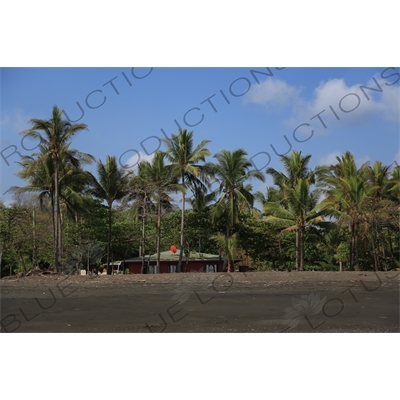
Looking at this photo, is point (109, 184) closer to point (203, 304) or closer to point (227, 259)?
point (227, 259)

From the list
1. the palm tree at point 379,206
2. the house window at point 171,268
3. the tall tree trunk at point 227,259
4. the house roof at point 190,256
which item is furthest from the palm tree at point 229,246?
the palm tree at point 379,206

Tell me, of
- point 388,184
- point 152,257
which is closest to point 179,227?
point 152,257

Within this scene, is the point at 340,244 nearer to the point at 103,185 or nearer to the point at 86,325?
the point at 103,185

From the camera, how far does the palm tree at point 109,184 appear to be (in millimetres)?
28188

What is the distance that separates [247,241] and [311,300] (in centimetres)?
1585

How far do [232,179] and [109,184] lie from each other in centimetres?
631

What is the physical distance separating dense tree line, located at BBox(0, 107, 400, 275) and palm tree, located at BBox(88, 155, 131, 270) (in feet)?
0.18

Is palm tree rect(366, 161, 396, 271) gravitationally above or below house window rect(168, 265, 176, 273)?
above

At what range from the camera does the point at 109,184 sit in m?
28.2

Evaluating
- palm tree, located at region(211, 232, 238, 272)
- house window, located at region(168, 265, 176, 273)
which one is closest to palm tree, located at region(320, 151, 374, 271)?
palm tree, located at region(211, 232, 238, 272)

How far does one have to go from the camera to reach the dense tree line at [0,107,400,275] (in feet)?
83.1

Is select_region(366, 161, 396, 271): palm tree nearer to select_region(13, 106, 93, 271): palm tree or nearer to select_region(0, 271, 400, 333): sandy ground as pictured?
select_region(0, 271, 400, 333): sandy ground

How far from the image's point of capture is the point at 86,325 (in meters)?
9.41

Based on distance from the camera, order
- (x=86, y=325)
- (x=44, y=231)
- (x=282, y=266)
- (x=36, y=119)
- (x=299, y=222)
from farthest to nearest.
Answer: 1. (x=282, y=266)
2. (x=44, y=231)
3. (x=299, y=222)
4. (x=36, y=119)
5. (x=86, y=325)
